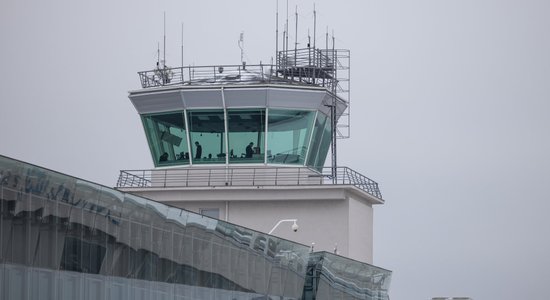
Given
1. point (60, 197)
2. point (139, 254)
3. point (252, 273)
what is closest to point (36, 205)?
point (60, 197)

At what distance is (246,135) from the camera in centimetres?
5922

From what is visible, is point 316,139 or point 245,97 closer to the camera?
point 245,97

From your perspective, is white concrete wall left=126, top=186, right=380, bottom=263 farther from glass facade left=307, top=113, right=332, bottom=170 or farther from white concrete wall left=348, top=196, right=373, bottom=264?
glass facade left=307, top=113, right=332, bottom=170

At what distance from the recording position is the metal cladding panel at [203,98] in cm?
5884

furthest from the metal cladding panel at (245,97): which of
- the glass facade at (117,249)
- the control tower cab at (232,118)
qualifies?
the glass facade at (117,249)

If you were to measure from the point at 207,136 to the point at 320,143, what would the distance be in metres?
4.87

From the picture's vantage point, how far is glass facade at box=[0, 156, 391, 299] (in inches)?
1174

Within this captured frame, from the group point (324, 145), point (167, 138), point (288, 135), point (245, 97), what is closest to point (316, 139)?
point (324, 145)

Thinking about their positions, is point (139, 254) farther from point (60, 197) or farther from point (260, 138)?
point (260, 138)

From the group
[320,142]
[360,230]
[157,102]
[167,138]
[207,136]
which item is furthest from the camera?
[320,142]

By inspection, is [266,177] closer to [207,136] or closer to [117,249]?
[207,136]

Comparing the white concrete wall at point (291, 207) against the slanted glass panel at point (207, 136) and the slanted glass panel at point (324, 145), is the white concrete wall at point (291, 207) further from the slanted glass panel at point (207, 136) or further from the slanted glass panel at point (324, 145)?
the slanted glass panel at point (324, 145)

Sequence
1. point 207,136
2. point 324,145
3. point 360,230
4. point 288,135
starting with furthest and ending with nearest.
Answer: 1. point 324,145
2. point 360,230
3. point 288,135
4. point 207,136

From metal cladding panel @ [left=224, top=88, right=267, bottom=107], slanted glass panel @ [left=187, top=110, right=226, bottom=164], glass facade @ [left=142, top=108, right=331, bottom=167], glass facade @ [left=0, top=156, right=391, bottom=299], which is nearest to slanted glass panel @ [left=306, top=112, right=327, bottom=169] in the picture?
glass facade @ [left=142, top=108, right=331, bottom=167]
